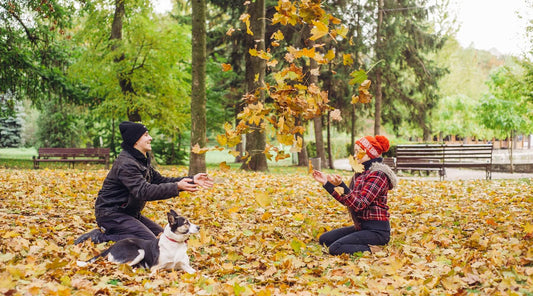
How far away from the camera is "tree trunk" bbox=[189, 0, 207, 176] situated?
10164 millimetres

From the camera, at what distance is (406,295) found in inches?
133

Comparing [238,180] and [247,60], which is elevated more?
[247,60]

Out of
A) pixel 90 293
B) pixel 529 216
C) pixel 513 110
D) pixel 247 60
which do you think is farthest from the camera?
pixel 513 110

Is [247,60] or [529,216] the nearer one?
A: [529,216]

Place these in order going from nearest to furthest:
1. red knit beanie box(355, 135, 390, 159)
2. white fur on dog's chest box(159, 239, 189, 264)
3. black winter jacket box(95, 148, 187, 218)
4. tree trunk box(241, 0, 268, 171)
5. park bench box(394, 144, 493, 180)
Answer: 1. white fur on dog's chest box(159, 239, 189, 264)
2. black winter jacket box(95, 148, 187, 218)
3. red knit beanie box(355, 135, 390, 159)
4. park bench box(394, 144, 493, 180)
5. tree trunk box(241, 0, 268, 171)

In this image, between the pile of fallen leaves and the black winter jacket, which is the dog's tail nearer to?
the pile of fallen leaves

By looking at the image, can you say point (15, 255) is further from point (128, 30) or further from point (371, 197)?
point (128, 30)

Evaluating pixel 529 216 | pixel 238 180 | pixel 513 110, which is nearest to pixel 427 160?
pixel 238 180

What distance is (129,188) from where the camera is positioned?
14.4 ft

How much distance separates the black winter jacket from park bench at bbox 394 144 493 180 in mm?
10410

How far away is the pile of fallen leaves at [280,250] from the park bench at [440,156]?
450cm

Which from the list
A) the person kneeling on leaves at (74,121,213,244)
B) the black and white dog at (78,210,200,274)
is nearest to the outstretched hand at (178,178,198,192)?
the person kneeling on leaves at (74,121,213,244)

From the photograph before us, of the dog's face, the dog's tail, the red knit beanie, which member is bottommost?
the dog's tail

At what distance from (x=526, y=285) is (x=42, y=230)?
512cm
